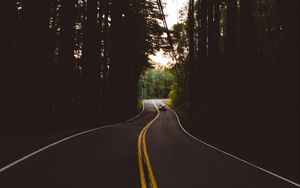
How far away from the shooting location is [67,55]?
885 inches

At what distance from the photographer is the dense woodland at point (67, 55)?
1614 cm

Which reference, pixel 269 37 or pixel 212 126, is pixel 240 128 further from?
pixel 269 37

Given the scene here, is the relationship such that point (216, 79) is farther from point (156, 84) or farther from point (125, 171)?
point (156, 84)

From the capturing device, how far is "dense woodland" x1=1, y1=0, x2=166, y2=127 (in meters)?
16.1

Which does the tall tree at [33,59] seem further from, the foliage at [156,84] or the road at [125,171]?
the foliage at [156,84]

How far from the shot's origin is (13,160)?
29.8ft

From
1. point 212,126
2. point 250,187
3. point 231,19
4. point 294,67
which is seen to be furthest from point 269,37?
point 250,187

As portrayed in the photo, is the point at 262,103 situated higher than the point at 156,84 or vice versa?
the point at 156,84

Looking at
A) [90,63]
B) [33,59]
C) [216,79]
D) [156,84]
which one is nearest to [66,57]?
[90,63]

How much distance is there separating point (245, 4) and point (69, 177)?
57.1 feet

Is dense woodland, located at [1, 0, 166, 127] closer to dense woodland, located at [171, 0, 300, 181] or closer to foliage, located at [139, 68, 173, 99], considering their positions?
dense woodland, located at [171, 0, 300, 181]

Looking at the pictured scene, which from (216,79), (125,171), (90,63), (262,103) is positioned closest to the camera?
(125,171)

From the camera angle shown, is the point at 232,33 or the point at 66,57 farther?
the point at 66,57

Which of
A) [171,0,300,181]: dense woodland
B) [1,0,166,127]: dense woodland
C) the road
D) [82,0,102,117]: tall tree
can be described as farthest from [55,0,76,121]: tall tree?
the road
